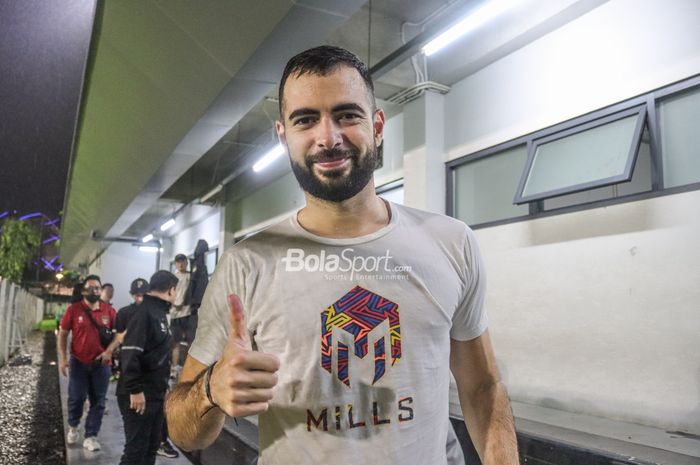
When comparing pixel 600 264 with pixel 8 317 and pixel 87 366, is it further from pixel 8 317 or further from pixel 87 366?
pixel 8 317

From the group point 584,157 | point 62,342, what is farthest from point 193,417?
point 62,342

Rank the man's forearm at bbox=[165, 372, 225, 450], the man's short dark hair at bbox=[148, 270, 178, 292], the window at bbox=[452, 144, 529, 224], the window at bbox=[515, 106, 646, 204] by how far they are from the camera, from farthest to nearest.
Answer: the window at bbox=[452, 144, 529, 224]
the window at bbox=[515, 106, 646, 204]
the man's short dark hair at bbox=[148, 270, 178, 292]
the man's forearm at bbox=[165, 372, 225, 450]

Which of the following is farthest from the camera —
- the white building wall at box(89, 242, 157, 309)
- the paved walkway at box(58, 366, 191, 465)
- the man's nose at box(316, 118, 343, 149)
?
the white building wall at box(89, 242, 157, 309)

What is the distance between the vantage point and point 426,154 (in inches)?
241

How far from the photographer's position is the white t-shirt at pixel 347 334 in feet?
3.43

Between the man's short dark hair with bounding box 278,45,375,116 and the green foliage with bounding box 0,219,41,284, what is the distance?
28.4 m

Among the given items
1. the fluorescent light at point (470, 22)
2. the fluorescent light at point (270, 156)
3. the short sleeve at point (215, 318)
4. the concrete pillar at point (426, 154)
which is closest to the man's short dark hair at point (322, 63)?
the short sleeve at point (215, 318)

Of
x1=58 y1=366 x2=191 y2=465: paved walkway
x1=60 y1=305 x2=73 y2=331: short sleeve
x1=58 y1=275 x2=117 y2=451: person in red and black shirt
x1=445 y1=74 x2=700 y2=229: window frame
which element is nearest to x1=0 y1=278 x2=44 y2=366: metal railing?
x1=58 y1=366 x2=191 y2=465: paved walkway

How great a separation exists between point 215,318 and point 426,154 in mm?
5257

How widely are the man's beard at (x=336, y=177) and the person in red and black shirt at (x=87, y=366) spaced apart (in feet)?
16.0

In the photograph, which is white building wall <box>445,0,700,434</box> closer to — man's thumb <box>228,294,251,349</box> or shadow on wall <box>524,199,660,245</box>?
shadow on wall <box>524,199,660,245</box>

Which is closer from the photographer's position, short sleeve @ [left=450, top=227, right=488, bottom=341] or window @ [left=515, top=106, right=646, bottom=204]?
short sleeve @ [left=450, top=227, right=488, bottom=341]

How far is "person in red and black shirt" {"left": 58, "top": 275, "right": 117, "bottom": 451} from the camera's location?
205 inches

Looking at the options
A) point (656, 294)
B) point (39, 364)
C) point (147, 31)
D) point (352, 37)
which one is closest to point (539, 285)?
point (656, 294)
